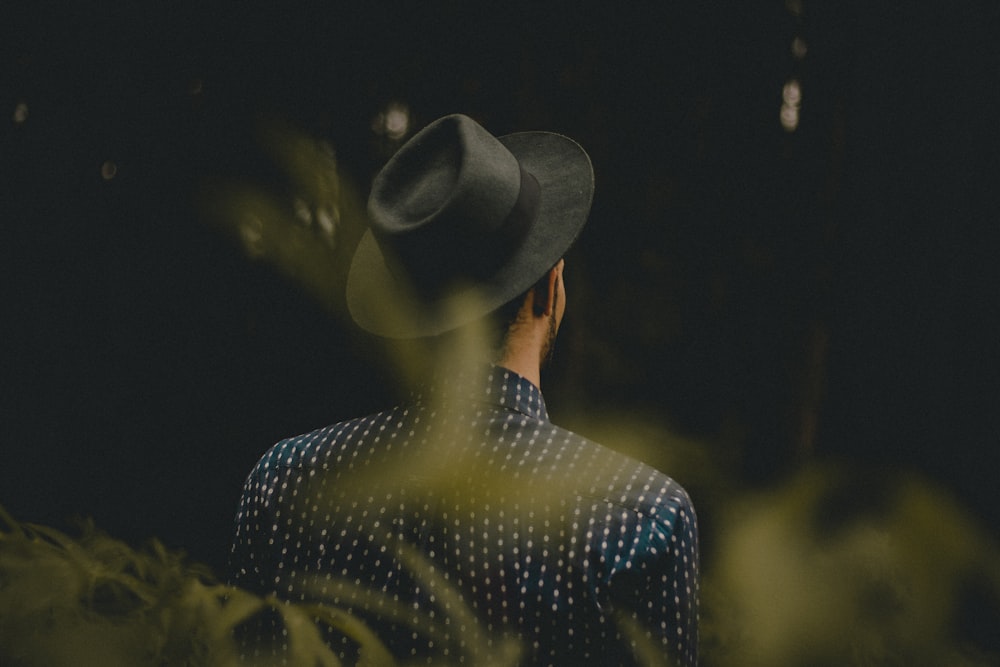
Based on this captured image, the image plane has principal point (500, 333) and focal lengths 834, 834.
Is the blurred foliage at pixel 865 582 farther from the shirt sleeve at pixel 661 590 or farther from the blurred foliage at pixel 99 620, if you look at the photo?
the shirt sleeve at pixel 661 590

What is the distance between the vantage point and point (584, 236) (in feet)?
9.62

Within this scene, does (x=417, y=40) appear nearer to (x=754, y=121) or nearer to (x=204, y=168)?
(x=204, y=168)

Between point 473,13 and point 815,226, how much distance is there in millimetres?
1378

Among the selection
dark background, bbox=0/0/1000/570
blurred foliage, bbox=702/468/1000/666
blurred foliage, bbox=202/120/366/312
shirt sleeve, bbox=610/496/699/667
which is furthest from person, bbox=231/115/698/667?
Result: blurred foliage, bbox=202/120/366/312

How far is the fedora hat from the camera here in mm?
1497

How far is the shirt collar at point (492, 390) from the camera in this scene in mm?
1472

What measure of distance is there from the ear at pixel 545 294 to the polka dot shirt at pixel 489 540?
0.47 ft

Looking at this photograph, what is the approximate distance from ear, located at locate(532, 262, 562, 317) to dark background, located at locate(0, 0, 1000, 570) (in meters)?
1.18

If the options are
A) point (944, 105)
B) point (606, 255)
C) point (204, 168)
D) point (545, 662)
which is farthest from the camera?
Answer: point (204, 168)

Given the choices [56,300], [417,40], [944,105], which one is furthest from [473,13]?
[56,300]

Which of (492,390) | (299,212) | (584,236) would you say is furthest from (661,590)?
(299,212)

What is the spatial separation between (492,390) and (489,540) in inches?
10.2

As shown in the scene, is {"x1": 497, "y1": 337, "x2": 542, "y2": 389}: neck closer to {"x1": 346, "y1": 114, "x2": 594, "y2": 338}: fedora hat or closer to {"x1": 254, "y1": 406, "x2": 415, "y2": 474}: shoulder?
{"x1": 346, "y1": 114, "x2": 594, "y2": 338}: fedora hat

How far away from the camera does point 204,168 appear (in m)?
3.12
